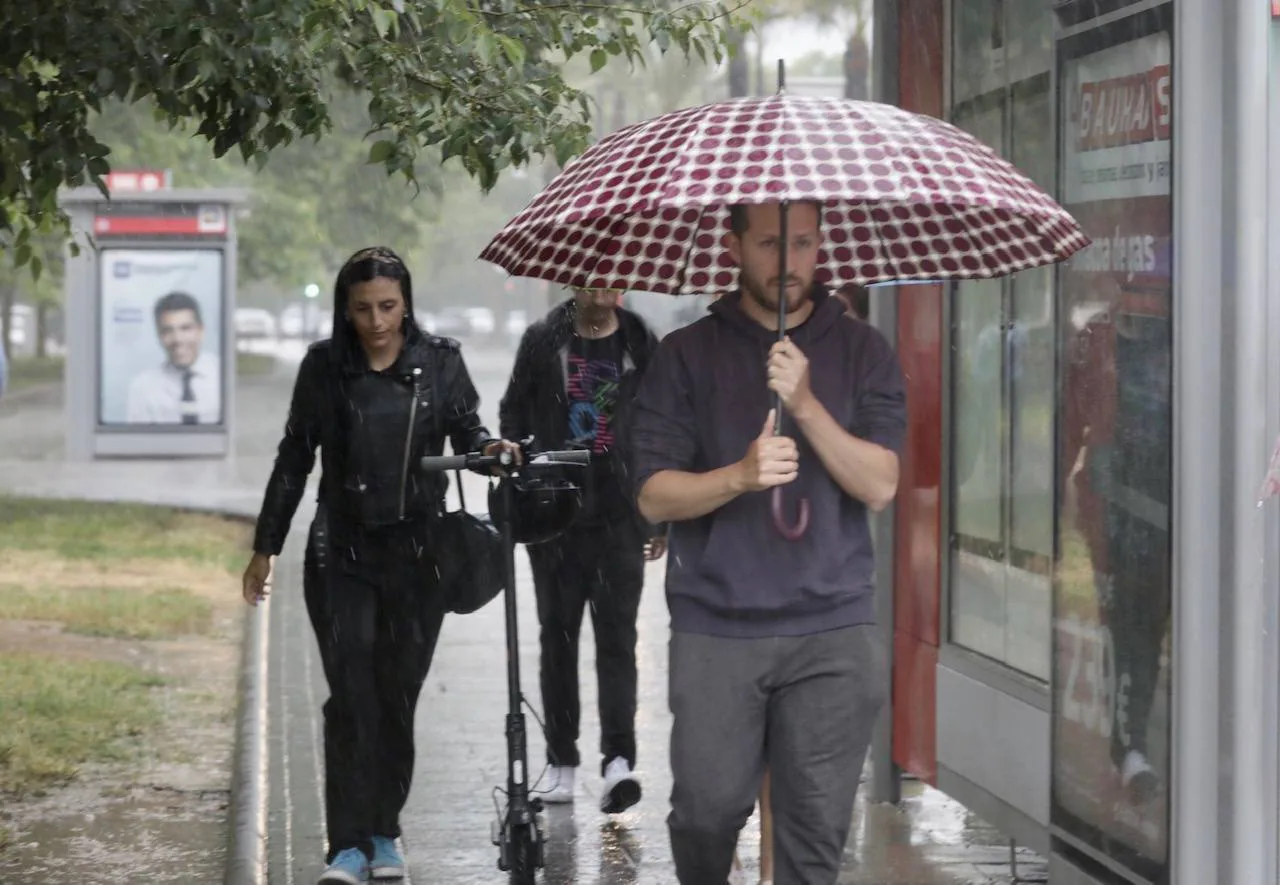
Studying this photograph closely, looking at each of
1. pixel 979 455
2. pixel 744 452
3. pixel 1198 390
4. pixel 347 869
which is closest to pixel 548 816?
pixel 347 869

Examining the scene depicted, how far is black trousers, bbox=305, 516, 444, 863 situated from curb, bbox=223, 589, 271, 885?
0.44 meters

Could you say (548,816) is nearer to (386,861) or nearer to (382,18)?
(386,861)

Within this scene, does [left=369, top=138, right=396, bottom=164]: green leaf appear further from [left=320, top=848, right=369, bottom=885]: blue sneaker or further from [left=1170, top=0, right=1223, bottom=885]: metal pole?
[left=1170, top=0, right=1223, bottom=885]: metal pole

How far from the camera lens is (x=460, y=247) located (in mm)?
102000

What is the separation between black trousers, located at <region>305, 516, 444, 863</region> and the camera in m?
6.04

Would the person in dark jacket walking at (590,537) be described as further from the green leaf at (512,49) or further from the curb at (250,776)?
the green leaf at (512,49)

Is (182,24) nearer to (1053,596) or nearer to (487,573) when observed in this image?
(487,573)

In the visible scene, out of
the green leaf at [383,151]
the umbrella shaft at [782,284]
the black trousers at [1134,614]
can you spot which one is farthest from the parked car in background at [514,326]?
the umbrella shaft at [782,284]

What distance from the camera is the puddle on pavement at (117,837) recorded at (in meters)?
6.52

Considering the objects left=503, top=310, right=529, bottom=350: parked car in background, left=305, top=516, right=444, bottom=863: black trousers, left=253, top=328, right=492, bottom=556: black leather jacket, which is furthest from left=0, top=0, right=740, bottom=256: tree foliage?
left=503, top=310, right=529, bottom=350: parked car in background

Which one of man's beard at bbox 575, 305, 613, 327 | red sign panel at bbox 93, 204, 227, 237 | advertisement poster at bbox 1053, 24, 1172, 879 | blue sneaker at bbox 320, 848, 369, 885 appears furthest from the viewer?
red sign panel at bbox 93, 204, 227, 237

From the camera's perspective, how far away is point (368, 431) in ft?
19.6

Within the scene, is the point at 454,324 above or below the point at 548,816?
above

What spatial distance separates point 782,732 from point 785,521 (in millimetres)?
440
